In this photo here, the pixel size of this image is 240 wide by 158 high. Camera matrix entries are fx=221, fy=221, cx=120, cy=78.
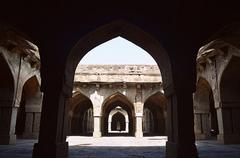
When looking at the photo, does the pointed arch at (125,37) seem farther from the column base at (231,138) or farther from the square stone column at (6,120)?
the column base at (231,138)

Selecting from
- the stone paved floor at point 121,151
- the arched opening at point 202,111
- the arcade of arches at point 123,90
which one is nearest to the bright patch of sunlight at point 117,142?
the stone paved floor at point 121,151

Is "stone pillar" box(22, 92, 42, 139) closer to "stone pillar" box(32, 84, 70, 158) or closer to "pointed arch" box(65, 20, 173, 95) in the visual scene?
"pointed arch" box(65, 20, 173, 95)

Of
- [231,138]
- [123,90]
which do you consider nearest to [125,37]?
[231,138]

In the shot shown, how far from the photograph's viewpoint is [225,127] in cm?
1026

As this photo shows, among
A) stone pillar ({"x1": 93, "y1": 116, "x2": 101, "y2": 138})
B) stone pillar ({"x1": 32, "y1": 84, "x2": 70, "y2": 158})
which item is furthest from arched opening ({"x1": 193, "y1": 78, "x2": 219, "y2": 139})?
stone pillar ({"x1": 32, "y1": 84, "x2": 70, "y2": 158})

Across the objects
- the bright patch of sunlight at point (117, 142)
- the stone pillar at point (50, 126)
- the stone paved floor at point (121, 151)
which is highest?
the stone pillar at point (50, 126)

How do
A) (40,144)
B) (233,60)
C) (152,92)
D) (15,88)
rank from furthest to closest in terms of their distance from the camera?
(152,92), (15,88), (233,60), (40,144)

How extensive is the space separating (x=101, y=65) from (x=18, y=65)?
7.85 metres

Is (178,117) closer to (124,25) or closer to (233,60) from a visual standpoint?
(124,25)

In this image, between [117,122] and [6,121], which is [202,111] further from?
[117,122]

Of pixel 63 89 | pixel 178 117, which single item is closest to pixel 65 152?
pixel 63 89

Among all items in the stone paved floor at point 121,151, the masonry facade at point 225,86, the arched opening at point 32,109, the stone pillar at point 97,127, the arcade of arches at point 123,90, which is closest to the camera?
the arcade of arches at point 123,90

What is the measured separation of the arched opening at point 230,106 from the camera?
1017 centimetres

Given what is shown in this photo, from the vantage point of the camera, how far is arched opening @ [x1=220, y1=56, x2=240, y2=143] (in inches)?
400
